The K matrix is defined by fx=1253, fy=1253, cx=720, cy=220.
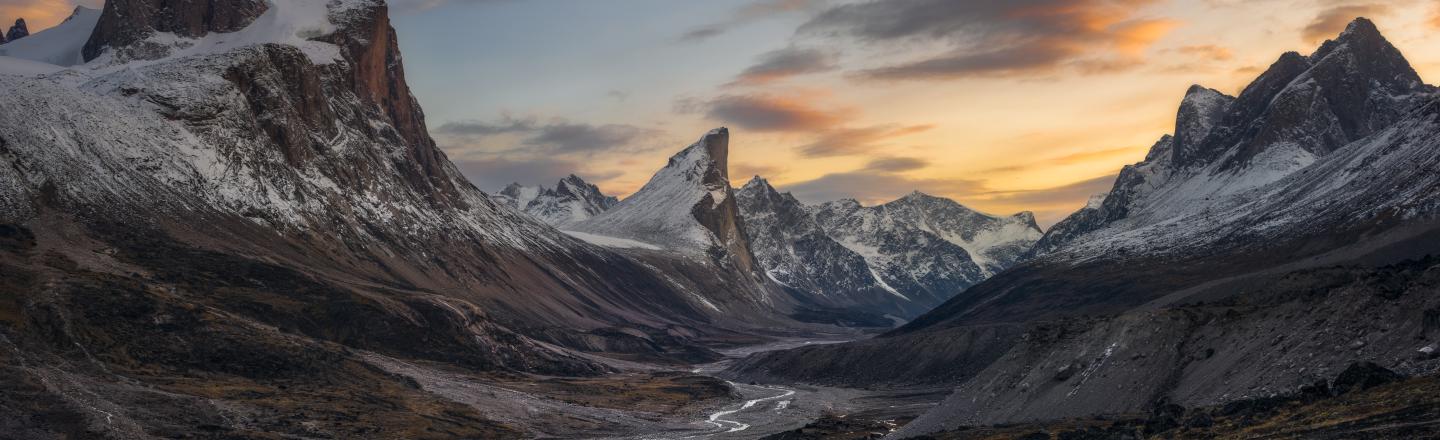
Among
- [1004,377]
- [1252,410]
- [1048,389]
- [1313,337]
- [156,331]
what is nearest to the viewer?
[1252,410]

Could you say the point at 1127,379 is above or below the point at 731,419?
above

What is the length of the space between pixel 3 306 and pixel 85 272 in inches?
1119

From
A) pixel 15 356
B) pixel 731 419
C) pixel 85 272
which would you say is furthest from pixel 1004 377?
pixel 85 272

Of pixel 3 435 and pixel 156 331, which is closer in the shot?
pixel 3 435

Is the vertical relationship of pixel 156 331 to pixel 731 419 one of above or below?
above

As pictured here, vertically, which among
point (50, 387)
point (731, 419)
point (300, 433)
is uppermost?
point (50, 387)

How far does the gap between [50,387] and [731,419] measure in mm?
100242

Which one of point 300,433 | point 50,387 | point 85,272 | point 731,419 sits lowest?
point 731,419

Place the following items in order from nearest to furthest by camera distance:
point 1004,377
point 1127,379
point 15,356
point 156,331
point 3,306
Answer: point 1127,379, point 1004,377, point 15,356, point 3,306, point 156,331

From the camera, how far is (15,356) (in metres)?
142

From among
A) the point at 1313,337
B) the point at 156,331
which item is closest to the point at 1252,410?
the point at 1313,337

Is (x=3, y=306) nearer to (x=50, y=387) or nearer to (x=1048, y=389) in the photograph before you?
(x=50, y=387)

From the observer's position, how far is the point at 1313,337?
92500 millimetres

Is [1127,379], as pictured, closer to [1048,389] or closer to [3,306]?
[1048,389]
